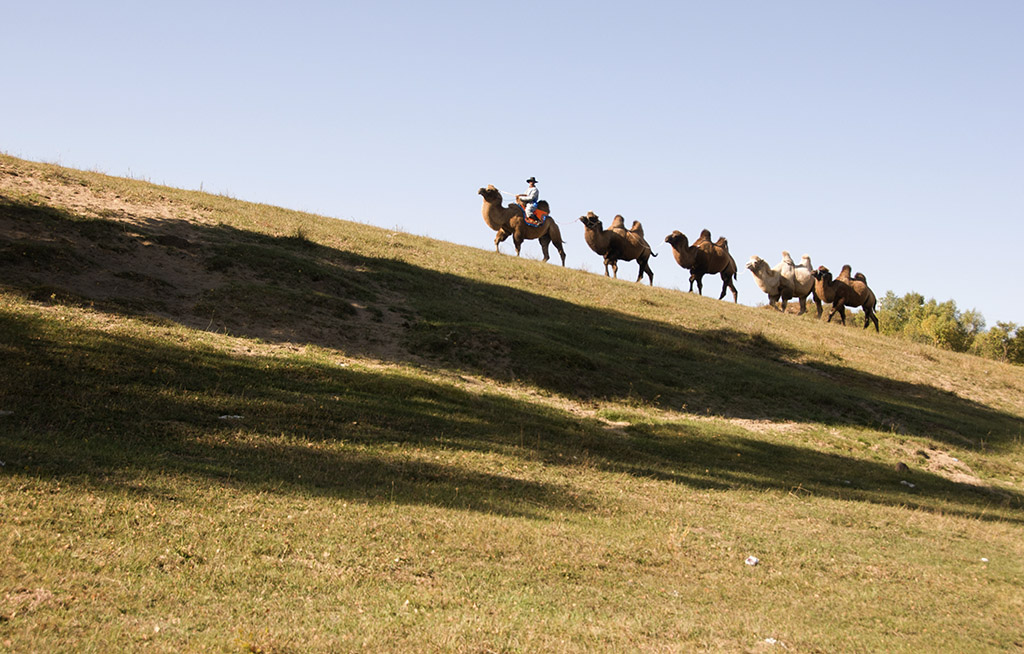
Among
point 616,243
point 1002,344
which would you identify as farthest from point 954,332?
point 616,243

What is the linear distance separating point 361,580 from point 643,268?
3472 cm

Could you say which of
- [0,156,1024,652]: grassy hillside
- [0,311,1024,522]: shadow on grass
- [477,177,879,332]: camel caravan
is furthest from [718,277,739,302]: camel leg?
[0,311,1024,522]: shadow on grass

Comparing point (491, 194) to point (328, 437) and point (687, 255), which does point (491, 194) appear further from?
point (328, 437)

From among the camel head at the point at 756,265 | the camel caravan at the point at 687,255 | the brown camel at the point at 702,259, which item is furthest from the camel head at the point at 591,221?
the camel head at the point at 756,265

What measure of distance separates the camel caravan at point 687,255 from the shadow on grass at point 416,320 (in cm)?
1097

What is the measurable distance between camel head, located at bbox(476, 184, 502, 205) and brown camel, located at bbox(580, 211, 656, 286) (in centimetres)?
442

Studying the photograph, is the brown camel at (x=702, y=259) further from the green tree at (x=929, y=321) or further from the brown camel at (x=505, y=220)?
the green tree at (x=929, y=321)

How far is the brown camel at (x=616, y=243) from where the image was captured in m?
38.8

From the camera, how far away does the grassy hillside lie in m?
6.59

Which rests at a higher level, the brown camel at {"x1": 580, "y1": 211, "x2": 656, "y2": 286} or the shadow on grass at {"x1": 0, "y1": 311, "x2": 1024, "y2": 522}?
the brown camel at {"x1": 580, "y1": 211, "x2": 656, "y2": 286}

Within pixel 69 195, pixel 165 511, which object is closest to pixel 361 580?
pixel 165 511

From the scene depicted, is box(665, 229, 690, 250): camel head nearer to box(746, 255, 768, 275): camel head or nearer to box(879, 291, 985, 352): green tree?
box(746, 255, 768, 275): camel head

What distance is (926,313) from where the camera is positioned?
3078 inches

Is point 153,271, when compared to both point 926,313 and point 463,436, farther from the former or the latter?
point 926,313
